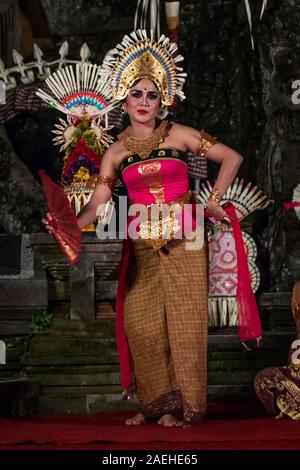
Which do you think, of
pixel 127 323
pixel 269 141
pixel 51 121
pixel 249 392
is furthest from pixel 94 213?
pixel 51 121

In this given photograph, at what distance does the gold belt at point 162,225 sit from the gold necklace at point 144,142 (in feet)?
0.89

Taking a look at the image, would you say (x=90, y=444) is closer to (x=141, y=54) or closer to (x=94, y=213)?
(x=94, y=213)

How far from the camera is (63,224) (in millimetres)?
4602

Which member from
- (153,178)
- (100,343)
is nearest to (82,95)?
(100,343)

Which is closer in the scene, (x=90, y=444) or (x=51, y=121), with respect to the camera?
(x=90, y=444)

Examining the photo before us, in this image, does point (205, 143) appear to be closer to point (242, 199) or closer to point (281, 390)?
point (281, 390)

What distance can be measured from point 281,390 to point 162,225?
110 centimetres

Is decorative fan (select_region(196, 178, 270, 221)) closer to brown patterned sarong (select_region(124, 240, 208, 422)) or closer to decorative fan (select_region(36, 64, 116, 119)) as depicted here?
decorative fan (select_region(36, 64, 116, 119))

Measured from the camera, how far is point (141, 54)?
484cm

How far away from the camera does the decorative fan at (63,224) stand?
181 inches

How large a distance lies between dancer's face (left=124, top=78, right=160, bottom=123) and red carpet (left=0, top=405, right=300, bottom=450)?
5.07ft

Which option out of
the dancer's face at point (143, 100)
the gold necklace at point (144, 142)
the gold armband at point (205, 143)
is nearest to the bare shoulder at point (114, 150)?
the gold necklace at point (144, 142)
